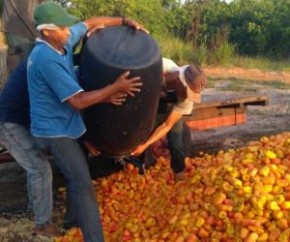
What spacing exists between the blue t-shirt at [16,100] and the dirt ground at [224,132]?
1.09 metres

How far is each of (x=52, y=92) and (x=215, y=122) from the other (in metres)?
3.33

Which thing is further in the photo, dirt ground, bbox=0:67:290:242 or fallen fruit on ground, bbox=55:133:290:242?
dirt ground, bbox=0:67:290:242

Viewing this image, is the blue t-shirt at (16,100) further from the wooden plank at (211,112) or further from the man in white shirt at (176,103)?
the wooden plank at (211,112)

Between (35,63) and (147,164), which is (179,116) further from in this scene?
(35,63)

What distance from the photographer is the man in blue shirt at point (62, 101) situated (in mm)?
3973

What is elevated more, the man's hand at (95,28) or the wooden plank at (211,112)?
the man's hand at (95,28)

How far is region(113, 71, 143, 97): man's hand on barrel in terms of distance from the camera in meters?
4.07

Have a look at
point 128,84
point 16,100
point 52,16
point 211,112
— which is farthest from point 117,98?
point 211,112

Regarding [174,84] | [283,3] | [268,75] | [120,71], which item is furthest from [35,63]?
[283,3]

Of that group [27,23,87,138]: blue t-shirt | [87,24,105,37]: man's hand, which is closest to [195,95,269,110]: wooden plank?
[87,24,105,37]: man's hand

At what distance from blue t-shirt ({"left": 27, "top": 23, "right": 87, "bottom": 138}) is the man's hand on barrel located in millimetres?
302

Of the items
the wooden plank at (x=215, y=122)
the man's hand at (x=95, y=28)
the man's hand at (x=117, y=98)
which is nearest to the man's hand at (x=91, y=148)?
the man's hand at (x=117, y=98)

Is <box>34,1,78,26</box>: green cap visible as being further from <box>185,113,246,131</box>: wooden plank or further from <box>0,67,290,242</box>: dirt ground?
<box>185,113,246,131</box>: wooden plank

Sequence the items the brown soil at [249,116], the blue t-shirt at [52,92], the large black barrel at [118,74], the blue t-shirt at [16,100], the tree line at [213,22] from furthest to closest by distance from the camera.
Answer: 1. the tree line at [213,22]
2. the brown soil at [249,116]
3. the blue t-shirt at [16,100]
4. the large black barrel at [118,74]
5. the blue t-shirt at [52,92]
